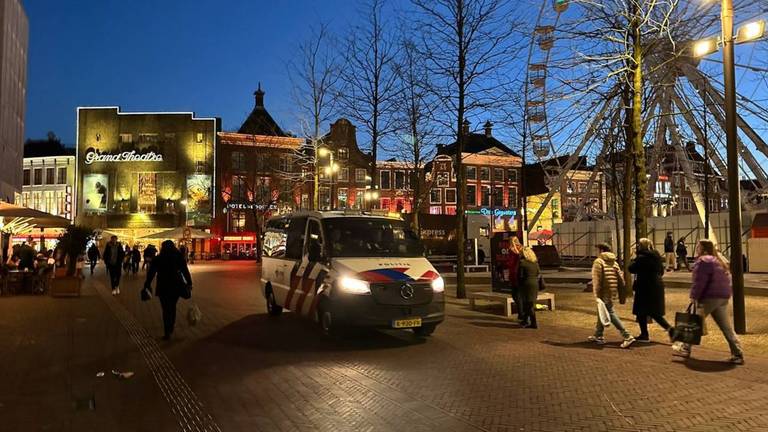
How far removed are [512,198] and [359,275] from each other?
63.3m

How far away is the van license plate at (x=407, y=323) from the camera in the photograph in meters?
9.61

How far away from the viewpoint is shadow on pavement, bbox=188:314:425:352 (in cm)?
972

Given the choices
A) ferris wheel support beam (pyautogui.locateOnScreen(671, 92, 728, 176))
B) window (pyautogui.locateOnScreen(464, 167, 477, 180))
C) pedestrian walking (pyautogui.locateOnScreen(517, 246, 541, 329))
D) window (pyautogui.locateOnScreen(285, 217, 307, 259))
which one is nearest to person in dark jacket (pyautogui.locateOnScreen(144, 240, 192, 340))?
window (pyautogui.locateOnScreen(285, 217, 307, 259))

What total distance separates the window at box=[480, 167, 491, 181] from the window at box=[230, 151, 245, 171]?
1035 inches

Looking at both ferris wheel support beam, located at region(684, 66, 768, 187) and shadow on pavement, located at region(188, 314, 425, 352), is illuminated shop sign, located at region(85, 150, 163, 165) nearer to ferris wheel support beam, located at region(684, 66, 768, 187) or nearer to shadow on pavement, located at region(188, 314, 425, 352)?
ferris wheel support beam, located at region(684, 66, 768, 187)

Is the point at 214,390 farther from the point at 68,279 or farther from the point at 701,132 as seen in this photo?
the point at 701,132

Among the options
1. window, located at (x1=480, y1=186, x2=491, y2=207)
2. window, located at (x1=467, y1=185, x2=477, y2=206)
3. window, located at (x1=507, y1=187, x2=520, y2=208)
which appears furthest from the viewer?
window, located at (x1=507, y1=187, x2=520, y2=208)

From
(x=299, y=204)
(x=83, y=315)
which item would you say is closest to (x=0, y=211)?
(x=83, y=315)

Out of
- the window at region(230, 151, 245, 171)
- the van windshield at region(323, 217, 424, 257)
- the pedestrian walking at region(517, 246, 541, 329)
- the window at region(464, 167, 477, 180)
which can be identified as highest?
the window at region(230, 151, 245, 171)

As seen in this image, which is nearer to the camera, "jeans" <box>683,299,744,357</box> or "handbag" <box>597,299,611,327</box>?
"jeans" <box>683,299,744,357</box>

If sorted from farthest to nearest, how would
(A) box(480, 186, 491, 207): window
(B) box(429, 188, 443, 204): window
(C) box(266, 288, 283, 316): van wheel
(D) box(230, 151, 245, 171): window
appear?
1. (A) box(480, 186, 491, 207): window
2. (B) box(429, 188, 443, 204): window
3. (D) box(230, 151, 245, 171): window
4. (C) box(266, 288, 283, 316): van wheel

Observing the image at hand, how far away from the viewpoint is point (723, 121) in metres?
23.4

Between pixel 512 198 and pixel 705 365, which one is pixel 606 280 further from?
pixel 512 198

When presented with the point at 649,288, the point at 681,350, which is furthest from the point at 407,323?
the point at 681,350
